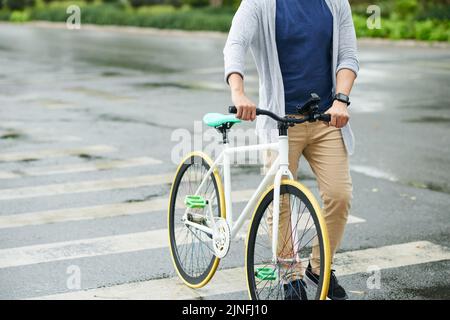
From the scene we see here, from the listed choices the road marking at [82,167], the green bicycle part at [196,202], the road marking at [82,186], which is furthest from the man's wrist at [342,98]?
the road marking at [82,167]

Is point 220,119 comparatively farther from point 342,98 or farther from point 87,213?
point 87,213

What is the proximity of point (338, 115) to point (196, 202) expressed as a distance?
4.23 feet

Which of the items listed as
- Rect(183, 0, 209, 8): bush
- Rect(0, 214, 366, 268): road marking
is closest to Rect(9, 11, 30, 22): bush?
Rect(183, 0, 209, 8): bush

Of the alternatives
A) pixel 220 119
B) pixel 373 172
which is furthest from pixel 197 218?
pixel 373 172

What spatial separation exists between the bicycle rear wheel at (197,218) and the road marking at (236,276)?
116mm

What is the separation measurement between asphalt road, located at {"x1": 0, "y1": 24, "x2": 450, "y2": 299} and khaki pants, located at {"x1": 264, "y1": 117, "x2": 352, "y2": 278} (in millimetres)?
653

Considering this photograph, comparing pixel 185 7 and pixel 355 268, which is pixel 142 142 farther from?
pixel 185 7

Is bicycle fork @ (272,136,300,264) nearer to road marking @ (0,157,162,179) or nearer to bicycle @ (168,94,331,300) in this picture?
bicycle @ (168,94,331,300)

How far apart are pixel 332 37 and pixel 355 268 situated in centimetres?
182

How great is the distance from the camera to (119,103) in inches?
603

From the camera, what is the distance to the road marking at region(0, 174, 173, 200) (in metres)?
8.56

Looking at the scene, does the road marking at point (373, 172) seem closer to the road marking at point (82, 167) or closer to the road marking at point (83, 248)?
the road marking at point (82, 167)

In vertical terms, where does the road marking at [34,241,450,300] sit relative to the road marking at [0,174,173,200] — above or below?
above

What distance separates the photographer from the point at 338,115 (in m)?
4.72
